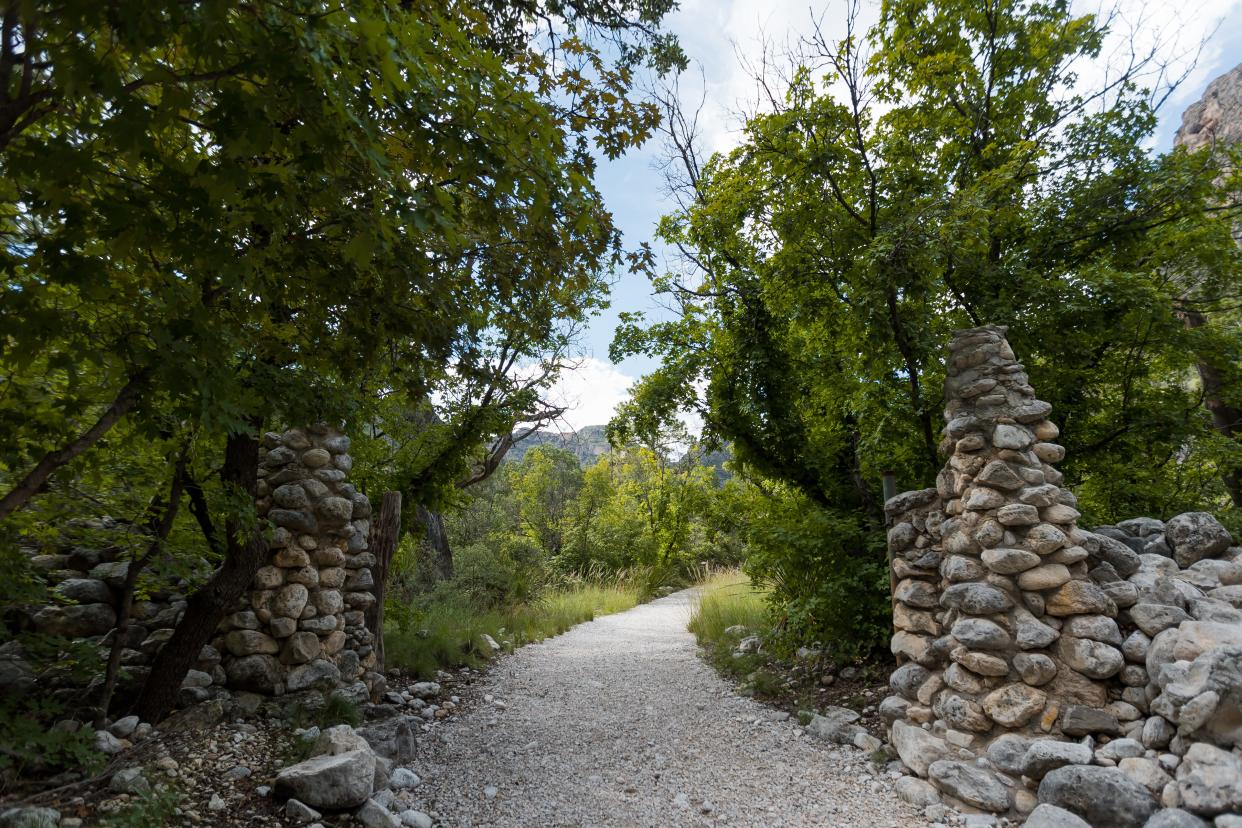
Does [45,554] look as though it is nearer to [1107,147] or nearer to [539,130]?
[539,130]

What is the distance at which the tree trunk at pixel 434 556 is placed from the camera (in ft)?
32.0

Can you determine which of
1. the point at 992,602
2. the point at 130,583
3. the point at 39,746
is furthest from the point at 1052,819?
the point at 130,583

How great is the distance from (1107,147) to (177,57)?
7173 millimetres

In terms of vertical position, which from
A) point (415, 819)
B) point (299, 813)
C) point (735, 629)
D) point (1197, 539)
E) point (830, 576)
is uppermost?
point (1197, 539)

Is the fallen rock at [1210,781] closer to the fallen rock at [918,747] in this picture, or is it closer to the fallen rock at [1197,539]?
the fallen rock at [918,747]

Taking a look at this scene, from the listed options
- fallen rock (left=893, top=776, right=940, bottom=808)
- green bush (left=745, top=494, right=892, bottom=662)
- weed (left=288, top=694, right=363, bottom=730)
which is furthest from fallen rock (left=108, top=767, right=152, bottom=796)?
green bush (left=745, top=494, right=892, bottom=662)

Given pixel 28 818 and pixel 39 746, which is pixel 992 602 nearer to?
pixel 28 818

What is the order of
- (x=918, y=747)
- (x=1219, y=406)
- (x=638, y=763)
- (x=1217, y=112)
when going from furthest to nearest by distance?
1. (x=1217, y=112)
2. (x=1219, y=406)
3. (x=638, y=763)
4. (x=918, y=747)

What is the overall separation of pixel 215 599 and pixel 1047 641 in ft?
16.4

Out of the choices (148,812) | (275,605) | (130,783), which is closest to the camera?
(148,812)

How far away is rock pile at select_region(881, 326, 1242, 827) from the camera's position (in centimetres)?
294

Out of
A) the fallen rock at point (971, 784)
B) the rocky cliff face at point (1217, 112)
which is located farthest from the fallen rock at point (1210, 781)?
the rocky cliff face at point (1217, 112)

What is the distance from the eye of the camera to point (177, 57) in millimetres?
2615

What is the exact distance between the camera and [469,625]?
319 inches
